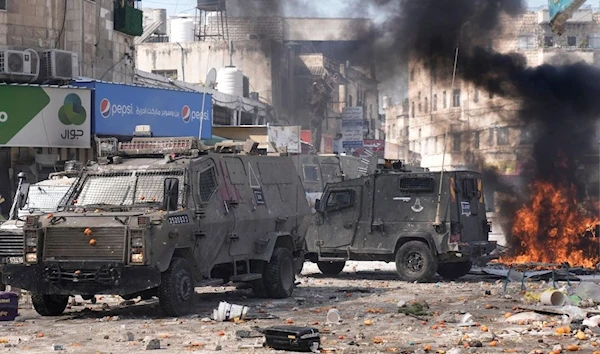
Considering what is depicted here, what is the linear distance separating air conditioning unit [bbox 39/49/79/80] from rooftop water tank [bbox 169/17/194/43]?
3042 centimetres

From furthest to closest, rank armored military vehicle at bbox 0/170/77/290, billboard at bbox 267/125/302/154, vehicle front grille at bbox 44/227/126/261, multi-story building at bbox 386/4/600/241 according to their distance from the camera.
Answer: billboard at bbox 267/125/302/154 < multi-story building at bbox 386/4/600/241 < armored military vehicle at bbox 0/170/77/290 < vehicle front grille at bbox 44/227/126/261

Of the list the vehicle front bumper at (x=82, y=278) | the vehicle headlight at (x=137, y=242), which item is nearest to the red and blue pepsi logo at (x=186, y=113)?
the vehicle front bumper at (x=82, y=278)

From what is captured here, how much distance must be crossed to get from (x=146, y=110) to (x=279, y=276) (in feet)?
44.2

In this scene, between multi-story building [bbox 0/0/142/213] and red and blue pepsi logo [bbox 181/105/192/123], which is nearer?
Answer: multi-story building [bbox 0/0/142/213]

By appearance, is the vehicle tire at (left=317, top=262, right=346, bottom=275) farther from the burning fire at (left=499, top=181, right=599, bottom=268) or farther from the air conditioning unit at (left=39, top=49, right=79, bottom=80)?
the air conditioning unit at (left=39, top=49, right=79, bottom=80)

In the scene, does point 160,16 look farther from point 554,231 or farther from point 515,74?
point 554,231

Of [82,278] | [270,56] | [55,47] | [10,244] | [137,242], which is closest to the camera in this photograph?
[137,242]

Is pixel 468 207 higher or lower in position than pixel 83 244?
higher

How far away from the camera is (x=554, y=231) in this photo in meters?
25.5

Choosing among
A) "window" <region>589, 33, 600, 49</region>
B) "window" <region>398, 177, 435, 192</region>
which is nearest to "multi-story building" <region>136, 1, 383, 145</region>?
"window" <region>589, 33, 600, 49</region>

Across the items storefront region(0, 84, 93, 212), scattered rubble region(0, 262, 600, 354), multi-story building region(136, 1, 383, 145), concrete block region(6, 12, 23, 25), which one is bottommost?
scattered rubble region(0, 262, 600, 354)

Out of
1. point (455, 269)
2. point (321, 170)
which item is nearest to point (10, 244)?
point (455, 269)

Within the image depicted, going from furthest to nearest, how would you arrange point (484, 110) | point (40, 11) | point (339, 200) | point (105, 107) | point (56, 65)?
point (484, 110) → point (40, 11) → point (105, 107) → point (56, 65) → point (339, 200)

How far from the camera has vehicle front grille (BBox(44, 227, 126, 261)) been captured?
44.7 ft
